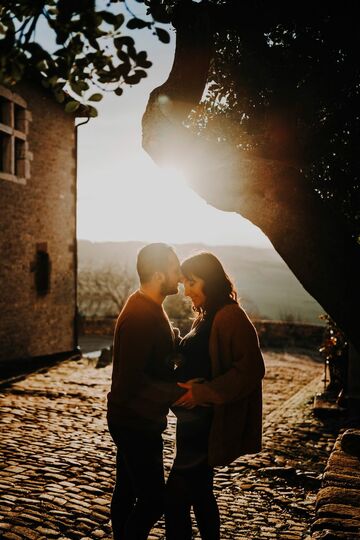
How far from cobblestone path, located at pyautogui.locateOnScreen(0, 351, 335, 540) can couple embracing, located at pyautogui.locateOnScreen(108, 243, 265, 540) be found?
127 cm

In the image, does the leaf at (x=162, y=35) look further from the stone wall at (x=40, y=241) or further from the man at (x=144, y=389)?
the stone wall at (x=40, y=241)

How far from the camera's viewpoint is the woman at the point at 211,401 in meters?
3.32

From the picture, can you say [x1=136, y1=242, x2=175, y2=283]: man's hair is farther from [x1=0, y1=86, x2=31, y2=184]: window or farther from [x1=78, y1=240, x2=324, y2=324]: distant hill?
[x1=78, y1=240, x2=324, y2=324]: distant hill

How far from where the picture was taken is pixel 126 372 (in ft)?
10.6

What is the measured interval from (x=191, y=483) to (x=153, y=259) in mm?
1361

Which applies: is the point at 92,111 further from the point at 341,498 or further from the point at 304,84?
the point at 341,498

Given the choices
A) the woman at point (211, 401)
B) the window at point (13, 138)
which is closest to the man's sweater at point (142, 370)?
the woman at point (211, 401)

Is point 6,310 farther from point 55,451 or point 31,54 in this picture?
point 31,54

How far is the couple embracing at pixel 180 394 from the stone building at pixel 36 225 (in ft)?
36.7

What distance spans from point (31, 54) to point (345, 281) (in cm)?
232

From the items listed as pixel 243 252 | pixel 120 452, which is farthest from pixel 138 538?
pixel 243 252

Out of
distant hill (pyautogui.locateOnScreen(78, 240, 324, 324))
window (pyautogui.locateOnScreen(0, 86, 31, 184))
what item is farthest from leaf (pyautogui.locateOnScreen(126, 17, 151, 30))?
distant hill (pyautogui.locateOnScreen(78, 240, 324, 324))

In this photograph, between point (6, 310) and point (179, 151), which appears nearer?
point (179, 151)

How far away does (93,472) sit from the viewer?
6039mm
